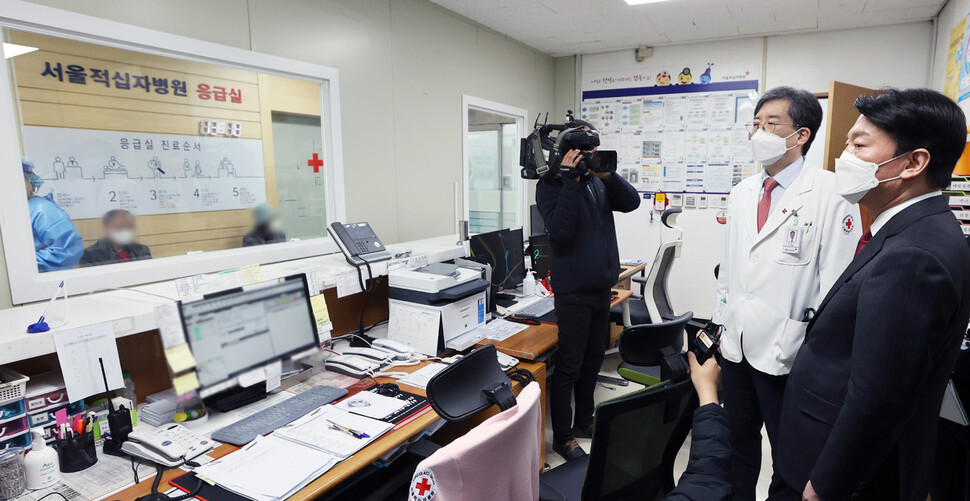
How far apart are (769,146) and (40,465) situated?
2.27 m

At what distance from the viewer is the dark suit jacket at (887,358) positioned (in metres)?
0.97

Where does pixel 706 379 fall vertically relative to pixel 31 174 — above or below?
below

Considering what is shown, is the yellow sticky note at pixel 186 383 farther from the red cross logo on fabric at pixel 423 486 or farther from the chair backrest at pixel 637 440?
the chair backrest at pixel 637 440

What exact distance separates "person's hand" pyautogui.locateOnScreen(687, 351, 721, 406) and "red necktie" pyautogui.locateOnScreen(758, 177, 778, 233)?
30.4 inches

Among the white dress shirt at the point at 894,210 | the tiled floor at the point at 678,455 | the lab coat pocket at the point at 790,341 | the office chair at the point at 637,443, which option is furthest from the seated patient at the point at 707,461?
the tiled floor at the point at 678,455

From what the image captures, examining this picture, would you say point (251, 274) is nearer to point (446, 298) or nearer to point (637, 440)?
point (637, 440)

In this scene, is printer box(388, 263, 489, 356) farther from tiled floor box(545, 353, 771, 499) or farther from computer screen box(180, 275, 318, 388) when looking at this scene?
computer screen box(180, 275, 318, 388)

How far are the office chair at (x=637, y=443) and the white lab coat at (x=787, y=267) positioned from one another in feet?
1.70

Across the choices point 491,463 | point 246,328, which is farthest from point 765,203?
point 246,328

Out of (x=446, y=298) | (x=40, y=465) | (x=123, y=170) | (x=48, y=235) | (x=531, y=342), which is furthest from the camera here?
(x=531, y=342)

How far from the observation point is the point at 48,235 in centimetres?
172

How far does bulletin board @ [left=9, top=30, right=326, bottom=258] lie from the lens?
5.35ft

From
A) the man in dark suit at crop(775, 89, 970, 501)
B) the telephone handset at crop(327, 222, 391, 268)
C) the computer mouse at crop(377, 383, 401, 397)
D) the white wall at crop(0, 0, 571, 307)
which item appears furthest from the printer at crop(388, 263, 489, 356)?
the man in dark suit at crop(775, 89, 970, 501)

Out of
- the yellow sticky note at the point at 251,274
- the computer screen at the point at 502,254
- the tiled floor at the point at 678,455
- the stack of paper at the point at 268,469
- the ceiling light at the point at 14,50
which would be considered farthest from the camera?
the computer screen at the point at 502,254
